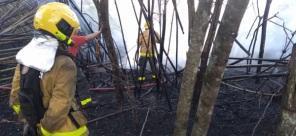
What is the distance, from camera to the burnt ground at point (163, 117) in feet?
16.2

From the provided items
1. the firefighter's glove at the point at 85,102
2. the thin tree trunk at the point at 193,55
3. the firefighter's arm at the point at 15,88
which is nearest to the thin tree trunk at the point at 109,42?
the firefighter's glove at the point at 85,102

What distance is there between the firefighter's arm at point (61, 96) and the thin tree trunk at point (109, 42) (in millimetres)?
1640

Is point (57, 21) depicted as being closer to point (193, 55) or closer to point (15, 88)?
point (15, 88)

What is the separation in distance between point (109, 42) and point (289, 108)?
109 inches

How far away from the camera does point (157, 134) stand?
4867mm

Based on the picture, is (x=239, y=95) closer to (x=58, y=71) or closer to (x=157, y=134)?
(x=157, y=134)

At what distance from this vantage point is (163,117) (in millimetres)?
5266

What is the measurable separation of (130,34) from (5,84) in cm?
558

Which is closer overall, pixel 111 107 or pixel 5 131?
pixel 5 131

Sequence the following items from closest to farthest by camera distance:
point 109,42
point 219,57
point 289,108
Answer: point 289,108
point 219,57
point 109,42

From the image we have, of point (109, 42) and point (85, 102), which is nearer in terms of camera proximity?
point (109, 42)

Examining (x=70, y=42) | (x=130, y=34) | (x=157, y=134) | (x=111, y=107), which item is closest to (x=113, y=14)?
(x=130, y=34)

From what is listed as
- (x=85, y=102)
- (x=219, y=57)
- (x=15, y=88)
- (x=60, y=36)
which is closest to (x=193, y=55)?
(x=219, y=57)

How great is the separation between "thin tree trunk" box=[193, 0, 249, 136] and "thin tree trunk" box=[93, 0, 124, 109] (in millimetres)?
2067
